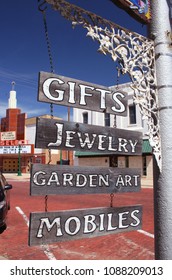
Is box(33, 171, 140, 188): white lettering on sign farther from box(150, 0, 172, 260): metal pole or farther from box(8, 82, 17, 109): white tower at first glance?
box(8, 82, 17, 109): white tower

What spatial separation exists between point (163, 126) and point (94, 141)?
64cm

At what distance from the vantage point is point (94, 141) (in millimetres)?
2633

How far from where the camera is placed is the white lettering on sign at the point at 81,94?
2.47 m

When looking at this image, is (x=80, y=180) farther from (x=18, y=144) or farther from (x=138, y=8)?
(x=18, y=144)

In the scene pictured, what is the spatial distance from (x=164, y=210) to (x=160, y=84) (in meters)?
1.14

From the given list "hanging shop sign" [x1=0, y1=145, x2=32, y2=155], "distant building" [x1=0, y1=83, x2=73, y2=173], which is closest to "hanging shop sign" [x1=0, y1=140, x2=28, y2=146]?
"distant building" [x1=0, y1=83, x2=73, y2=173]

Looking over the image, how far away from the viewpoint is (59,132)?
246 cm

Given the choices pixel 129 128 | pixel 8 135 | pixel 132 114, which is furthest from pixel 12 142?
pixel 132 114

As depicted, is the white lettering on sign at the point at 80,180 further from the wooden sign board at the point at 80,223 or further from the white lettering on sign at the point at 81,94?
the white lettering on sign at the point at 81,94

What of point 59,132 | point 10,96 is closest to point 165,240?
point 59,132

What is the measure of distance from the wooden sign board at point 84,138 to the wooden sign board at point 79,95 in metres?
0.18

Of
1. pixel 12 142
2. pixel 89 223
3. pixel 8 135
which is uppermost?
pixel 8 135

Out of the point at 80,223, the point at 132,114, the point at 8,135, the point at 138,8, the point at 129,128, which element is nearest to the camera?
the point at 80,223

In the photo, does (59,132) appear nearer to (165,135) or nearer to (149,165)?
(165,135)
